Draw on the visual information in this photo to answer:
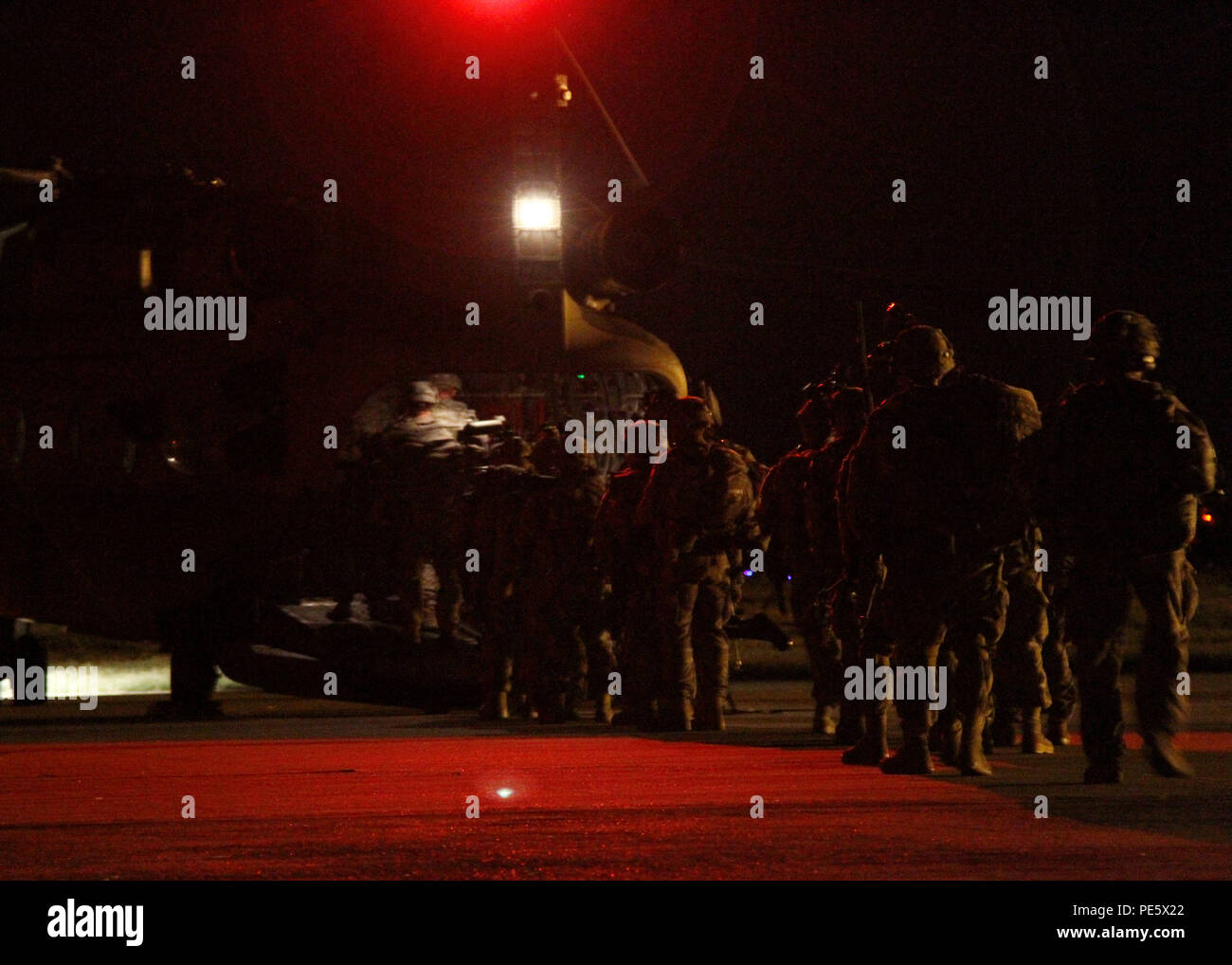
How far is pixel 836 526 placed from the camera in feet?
40.8

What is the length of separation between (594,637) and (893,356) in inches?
240

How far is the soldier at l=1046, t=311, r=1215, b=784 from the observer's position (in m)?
9.47

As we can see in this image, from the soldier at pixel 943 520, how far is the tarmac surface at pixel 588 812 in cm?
39

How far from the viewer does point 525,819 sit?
→ 856 cm

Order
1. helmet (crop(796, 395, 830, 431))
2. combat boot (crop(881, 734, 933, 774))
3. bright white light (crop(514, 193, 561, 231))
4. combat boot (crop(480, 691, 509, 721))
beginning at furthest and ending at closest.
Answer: bright white light (crop(514, 193, 561, 231))
combat boot (crop(480, 691, 509, 721))
helmet (crop(796, 395, 830, 431))
combat boot (crop(881, 734, 933, 774))

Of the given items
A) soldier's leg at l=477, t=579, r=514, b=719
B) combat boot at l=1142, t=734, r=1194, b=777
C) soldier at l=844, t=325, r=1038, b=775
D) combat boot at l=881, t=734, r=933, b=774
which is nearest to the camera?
combat boot at l=1142, t=734, r=1194, b=777

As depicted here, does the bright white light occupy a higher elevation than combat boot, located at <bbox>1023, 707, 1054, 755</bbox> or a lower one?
higher

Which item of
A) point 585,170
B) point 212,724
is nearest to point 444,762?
point 212,724

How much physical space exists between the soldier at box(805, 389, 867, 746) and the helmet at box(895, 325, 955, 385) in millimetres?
1736

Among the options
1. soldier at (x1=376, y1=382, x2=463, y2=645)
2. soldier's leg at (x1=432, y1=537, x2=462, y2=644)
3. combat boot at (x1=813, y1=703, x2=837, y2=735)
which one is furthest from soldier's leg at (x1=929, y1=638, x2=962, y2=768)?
soldier's leg at (x1=432, y1=537, x2=462, y2=644)

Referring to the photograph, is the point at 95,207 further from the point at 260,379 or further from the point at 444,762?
the point at 444,762
